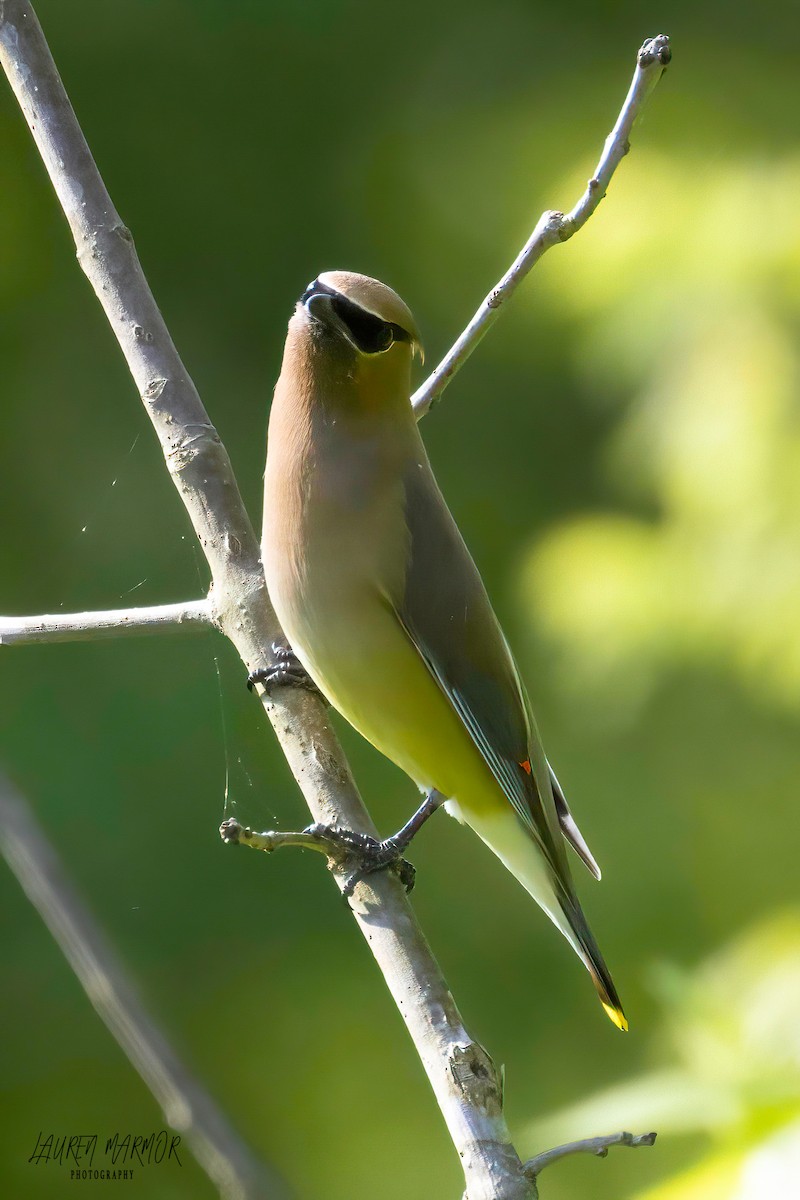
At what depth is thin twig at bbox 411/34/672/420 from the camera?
130cm

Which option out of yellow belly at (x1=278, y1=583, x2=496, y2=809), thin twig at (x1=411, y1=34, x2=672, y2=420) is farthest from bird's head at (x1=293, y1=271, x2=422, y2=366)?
yellow belly at (x1=278, y1=583, x2=496, y2=809)

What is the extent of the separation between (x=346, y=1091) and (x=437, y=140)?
2334 mm

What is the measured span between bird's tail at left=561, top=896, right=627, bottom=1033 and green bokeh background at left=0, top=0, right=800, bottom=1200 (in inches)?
41.7

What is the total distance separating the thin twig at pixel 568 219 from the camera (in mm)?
1303

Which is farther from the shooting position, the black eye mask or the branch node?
the black eye mask

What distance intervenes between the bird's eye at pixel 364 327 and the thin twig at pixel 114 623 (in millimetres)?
345

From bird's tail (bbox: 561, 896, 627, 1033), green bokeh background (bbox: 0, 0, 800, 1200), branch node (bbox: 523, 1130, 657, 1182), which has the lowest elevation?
branch node (bbox: 523, 1130, 657, 1182)

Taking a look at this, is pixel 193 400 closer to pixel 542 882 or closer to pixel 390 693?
pixel 390 693

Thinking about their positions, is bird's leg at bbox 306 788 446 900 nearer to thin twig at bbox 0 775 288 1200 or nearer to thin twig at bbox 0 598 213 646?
thin twig at bbox 0 598 213 646

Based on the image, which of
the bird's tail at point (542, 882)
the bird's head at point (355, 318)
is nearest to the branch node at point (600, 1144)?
the bird's tail at point (542, 882)

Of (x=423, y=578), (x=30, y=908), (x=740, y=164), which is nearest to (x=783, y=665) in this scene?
(x=740, y=164)

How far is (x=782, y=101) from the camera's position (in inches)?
118

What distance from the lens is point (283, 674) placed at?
1.51 m

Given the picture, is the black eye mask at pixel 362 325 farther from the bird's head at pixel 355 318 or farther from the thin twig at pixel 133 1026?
the thin twig at pixel 133 1026
